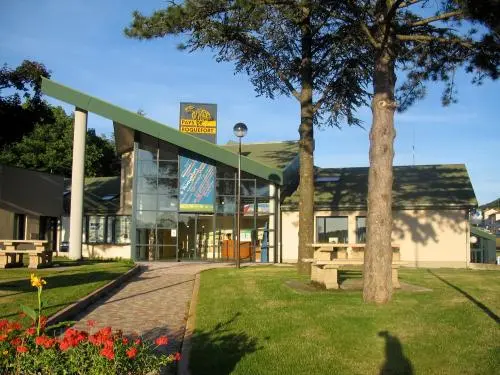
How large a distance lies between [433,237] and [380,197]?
1566 centimetres

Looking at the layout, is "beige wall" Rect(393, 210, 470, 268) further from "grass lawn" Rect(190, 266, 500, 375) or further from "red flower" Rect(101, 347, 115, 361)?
"red flower" Rect(101, 347, 115, 361)

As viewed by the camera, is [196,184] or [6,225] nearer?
[196,184]

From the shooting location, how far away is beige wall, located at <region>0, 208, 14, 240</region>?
27969 mm

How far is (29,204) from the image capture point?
1184 inches

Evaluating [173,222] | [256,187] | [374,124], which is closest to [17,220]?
[173,222]

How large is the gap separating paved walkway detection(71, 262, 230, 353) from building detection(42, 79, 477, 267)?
325 inches

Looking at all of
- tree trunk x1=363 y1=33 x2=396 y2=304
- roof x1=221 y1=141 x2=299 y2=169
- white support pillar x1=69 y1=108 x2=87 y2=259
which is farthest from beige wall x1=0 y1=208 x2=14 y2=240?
tree trunk x1=363 y1=33 x2=396 y2=304

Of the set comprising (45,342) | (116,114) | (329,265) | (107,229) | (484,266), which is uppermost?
(116,114)

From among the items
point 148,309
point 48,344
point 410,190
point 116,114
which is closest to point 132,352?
point 48,344

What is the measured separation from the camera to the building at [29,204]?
2858 cm

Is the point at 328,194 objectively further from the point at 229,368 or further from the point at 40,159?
the point at 40,159

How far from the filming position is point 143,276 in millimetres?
18797

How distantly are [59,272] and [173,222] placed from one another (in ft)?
28.8

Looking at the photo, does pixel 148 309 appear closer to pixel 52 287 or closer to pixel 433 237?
pixel 52 287
